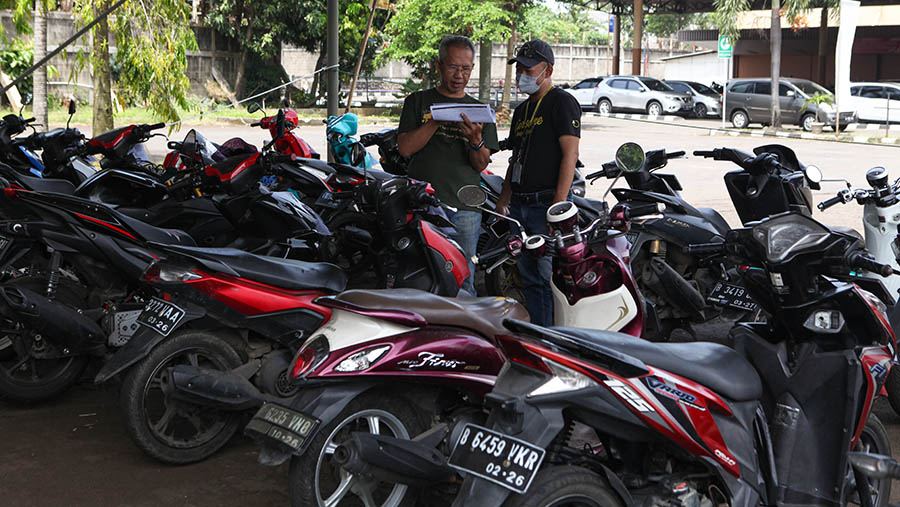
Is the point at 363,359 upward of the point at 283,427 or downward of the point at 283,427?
upward

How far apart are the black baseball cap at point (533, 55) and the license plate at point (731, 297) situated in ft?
6.48

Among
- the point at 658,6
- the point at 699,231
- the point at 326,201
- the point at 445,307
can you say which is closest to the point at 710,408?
the point at 445,307

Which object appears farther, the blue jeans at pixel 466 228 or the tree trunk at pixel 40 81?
the tree trunk at pixel 40 81

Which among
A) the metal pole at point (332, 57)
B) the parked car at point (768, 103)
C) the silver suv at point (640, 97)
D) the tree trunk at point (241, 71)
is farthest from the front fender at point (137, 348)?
the silver suv at point (640, 97)

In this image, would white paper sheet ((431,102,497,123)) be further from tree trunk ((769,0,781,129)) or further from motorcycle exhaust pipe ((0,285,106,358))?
tree trunk ((769,0,781,129))

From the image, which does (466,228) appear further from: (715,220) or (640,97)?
(640,97)

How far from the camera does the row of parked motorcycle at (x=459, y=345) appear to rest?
288 cm

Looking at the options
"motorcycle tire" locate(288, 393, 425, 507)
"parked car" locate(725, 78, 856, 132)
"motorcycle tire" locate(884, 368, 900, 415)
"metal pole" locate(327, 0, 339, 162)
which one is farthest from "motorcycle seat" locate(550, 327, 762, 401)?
"parked car" locate(725, 78, 856, 132)

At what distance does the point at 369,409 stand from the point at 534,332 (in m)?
0.86

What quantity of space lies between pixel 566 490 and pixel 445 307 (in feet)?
3.60

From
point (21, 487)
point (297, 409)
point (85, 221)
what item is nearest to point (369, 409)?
point (297, 409)

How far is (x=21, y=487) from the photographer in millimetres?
4055

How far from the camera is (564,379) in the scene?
280 cm

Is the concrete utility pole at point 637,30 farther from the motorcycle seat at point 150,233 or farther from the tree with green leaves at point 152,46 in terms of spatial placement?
Result: the motorcycle seat at point 150,233
